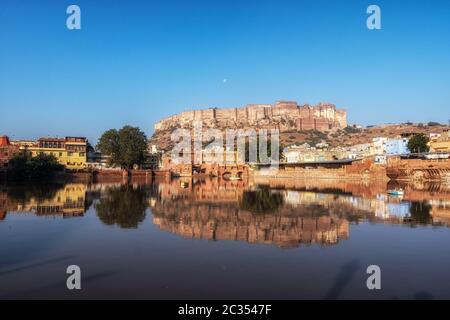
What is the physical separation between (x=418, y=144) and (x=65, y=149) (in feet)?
251

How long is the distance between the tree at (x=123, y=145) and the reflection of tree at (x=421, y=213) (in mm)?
66138

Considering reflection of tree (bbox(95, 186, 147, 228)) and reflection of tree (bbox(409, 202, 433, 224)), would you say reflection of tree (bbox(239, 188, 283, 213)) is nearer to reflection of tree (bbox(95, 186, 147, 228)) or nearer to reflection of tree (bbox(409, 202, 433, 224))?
reflection of tree (bbox(95, 186, 147, 228))

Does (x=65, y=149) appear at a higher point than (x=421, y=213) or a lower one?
higher

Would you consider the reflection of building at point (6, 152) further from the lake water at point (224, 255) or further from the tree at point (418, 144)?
the tree at point (418, 144)

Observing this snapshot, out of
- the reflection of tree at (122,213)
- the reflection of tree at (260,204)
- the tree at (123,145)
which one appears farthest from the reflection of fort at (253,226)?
the tree at (123,145)

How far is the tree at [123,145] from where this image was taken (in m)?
90.4

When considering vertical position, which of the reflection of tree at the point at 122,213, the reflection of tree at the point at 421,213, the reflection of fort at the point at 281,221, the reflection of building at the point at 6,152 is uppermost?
the reflection of building at the point at 6,152

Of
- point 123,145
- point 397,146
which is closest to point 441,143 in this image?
point 397,146

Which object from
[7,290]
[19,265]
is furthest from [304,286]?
[19,265]

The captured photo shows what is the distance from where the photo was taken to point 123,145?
91.1 metres

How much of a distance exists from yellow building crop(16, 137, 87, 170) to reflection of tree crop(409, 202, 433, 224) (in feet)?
241

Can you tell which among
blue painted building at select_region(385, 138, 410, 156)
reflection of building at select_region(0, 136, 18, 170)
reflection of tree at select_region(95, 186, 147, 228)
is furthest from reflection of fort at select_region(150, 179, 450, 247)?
blue painted building at select_region(385, 138, 410, 156)

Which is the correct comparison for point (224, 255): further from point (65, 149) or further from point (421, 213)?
point (65, 149)
